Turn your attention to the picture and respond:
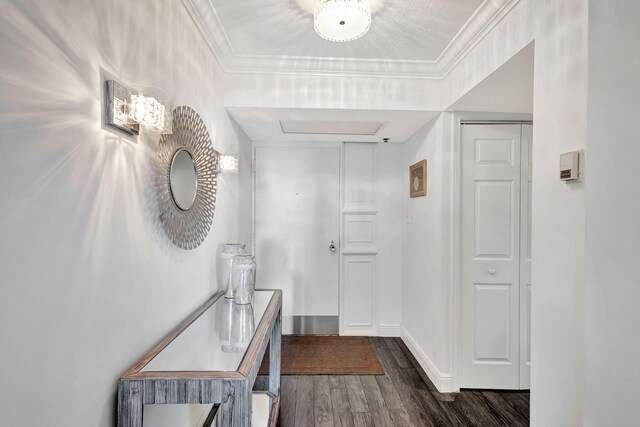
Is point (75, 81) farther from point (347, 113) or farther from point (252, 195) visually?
point (252, 195)

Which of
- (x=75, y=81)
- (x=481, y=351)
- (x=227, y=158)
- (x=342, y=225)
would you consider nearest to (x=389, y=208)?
(x=342, y=225)

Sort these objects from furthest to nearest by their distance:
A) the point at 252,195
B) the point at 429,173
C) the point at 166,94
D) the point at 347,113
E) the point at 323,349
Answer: the point at 252,195 < the point at 323,349 < the point at 429,173 < the point at 347,113 < the point at 166,94

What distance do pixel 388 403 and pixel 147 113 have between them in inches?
90.6

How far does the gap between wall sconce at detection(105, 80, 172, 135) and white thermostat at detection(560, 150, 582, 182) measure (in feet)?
4.92

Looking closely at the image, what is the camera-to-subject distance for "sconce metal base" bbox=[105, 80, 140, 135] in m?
0.92

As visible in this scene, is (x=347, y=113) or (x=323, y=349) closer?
(x=347, y=113)

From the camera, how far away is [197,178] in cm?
163

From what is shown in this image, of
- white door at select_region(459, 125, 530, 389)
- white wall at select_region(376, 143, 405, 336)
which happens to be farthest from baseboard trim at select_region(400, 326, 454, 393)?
white wall at select_region(376, 143, 405, 336)

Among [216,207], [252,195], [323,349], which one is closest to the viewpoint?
[216,207]

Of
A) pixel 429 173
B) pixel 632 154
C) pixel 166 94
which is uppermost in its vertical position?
pixel 166 94

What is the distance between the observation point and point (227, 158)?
204 centimetres

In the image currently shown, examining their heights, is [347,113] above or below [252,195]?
above

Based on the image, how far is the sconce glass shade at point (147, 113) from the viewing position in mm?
1003

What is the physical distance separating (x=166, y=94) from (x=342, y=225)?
2.30 meters
